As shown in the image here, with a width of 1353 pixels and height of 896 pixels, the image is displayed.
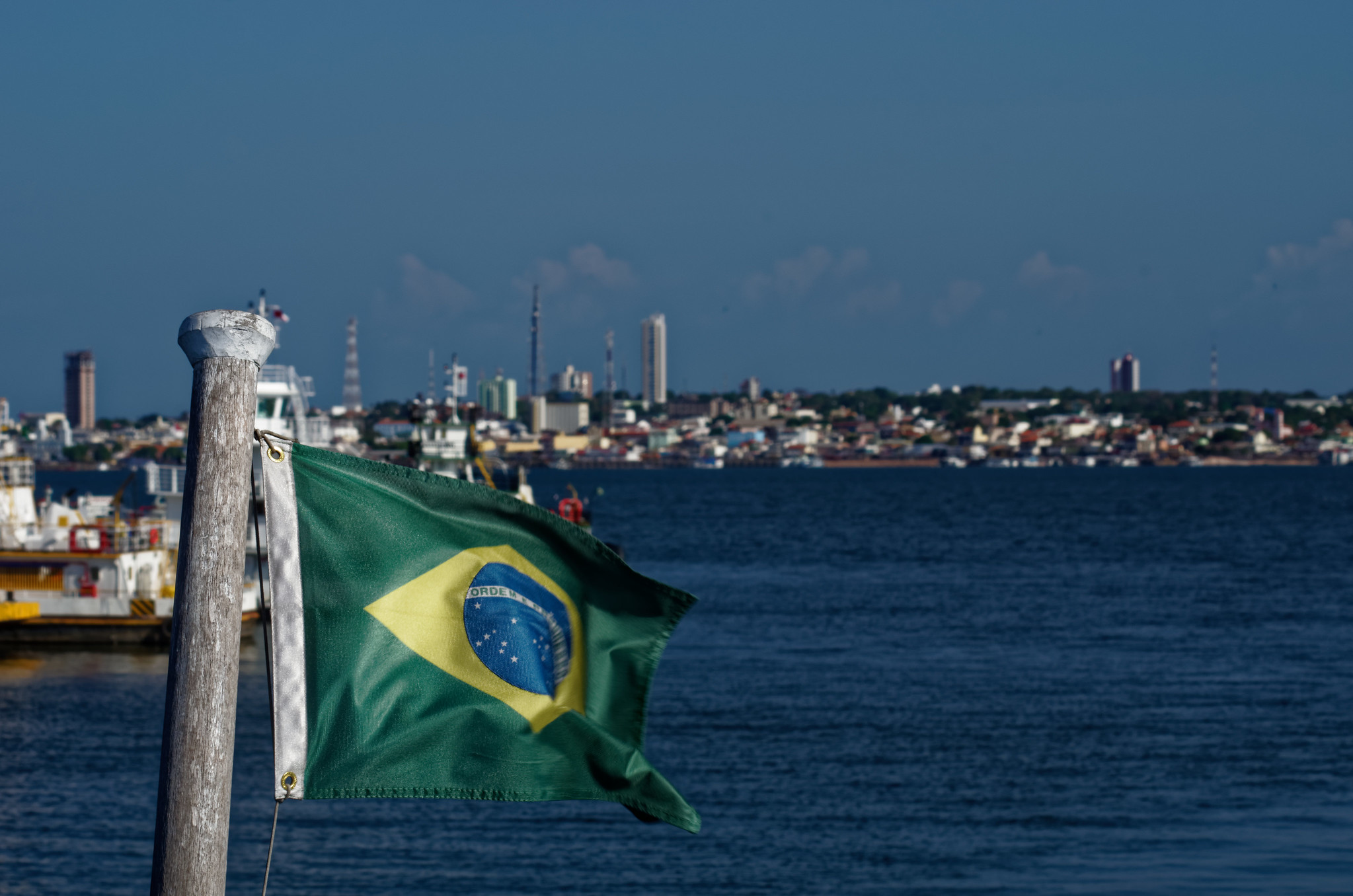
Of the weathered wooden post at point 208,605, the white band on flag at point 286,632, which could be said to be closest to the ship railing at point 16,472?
the white band on flag at point 286,632

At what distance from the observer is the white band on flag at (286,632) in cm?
552

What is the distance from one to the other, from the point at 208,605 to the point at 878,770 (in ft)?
68.4

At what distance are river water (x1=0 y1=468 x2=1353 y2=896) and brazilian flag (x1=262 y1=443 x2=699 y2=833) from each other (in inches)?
499

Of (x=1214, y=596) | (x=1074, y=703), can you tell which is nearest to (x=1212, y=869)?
(x=1074, y=703)

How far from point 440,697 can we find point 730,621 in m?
43.2

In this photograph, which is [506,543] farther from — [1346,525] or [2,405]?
[1346,525]

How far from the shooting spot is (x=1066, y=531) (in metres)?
104

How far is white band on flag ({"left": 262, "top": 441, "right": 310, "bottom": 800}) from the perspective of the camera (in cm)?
552

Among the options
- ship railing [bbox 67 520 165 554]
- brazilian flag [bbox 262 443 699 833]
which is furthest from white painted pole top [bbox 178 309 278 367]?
ship railing [bbox 67 520 165 554]

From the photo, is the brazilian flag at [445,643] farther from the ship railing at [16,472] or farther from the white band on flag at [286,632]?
the ship railing at [16,472]

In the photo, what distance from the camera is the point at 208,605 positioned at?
5.10 m

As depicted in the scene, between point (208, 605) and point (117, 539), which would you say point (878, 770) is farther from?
A: point (117, 539)

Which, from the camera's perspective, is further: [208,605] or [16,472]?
[16,472]

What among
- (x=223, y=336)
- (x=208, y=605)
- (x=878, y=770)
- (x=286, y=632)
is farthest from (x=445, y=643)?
(x=878, y=770)
